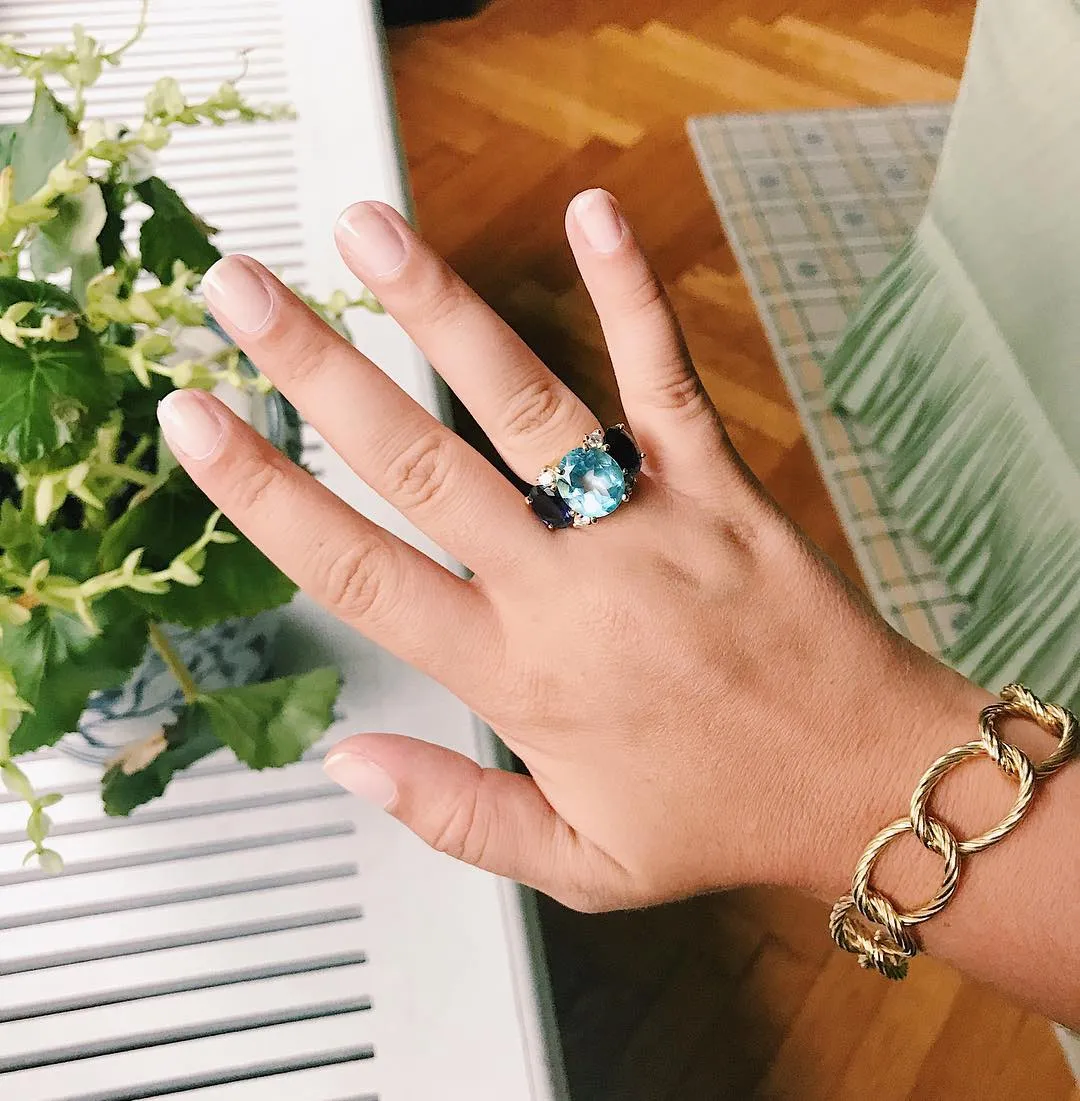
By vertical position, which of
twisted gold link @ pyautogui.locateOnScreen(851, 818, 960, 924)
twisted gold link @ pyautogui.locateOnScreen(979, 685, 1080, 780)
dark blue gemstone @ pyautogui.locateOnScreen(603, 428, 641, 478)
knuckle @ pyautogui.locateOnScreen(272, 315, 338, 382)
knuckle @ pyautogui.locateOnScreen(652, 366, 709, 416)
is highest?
knuckle @ pyautogui.locateOnScreen(652, 366, 709, 416)

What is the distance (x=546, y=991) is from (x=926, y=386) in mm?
1016

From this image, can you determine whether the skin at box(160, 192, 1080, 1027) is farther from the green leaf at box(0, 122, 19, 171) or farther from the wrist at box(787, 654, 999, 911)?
the green leaf at box(0, 122, 19, 171)

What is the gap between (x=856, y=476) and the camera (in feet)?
4.54

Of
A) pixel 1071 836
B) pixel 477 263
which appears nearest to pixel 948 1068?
pixel 1071 836

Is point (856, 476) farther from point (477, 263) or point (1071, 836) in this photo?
point (1071, 836)

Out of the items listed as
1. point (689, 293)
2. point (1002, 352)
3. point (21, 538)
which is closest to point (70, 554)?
point (21, 538)

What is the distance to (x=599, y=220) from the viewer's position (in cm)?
50

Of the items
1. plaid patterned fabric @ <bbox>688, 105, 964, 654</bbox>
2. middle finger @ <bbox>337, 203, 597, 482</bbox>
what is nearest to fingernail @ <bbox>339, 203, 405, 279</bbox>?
middle finger @ <bbox>337, 203, 597, 482</bbox>

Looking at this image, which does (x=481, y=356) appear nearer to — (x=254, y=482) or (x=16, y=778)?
(x=254, y=482)

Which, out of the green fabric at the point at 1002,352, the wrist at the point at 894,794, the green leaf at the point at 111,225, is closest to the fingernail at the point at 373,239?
the green leaf at the point at 111,225

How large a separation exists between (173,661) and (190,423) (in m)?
0.12

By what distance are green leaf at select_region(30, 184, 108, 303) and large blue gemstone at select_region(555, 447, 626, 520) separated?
232 millimetres

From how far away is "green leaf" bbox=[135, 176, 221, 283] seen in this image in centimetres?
45

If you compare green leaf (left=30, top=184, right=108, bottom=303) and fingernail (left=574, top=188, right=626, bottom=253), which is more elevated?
fingernail (left=574, top=188, right=626, bottom=253)
